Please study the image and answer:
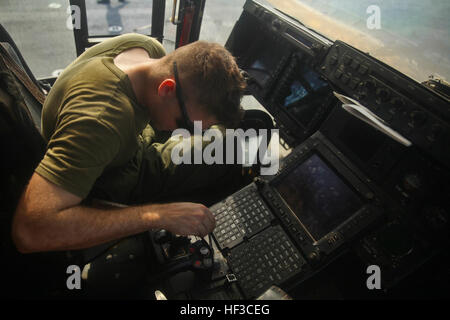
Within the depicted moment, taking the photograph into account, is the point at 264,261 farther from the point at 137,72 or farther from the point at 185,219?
the point at 137,72

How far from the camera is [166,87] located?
978mm

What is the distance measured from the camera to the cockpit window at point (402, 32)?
4.71ft

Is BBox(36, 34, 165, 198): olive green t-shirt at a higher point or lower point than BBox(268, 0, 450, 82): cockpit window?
lower

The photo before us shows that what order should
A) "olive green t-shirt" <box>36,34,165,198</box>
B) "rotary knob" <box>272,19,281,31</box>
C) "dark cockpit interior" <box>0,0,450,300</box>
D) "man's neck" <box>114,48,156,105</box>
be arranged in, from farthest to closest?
"rotary knob" <box>272,19,281,31</box>, "man's neck" <box>114,48,156,105</box>, "dark cockpit interior" <box>0,0,450,300</box>, "olive green t-shirt" <box>36,34,165,198</box>

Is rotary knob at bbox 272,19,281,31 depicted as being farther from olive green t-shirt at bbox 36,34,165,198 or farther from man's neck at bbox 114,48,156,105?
olive green t-shirt at bbox 36,34,165,198

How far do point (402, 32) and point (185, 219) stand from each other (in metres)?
1.73

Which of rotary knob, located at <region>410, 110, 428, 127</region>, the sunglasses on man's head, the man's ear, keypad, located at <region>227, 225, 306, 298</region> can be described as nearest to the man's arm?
keypad, located at <region>227, 225, 306, 298</region>

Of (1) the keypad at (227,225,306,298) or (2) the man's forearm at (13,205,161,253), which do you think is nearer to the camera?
(2) the man's forearm at (13,205,161,253)

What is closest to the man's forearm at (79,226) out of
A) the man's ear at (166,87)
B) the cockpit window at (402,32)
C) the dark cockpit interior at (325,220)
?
the dark cockpit interior at (325,220)

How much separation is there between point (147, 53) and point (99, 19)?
374 centimetres

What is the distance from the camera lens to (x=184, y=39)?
2732mm

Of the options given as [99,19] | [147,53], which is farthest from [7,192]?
[99,19]

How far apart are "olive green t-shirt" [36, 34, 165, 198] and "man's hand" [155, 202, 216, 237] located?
0.92ft

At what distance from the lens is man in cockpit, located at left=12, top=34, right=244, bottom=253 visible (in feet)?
2.58
